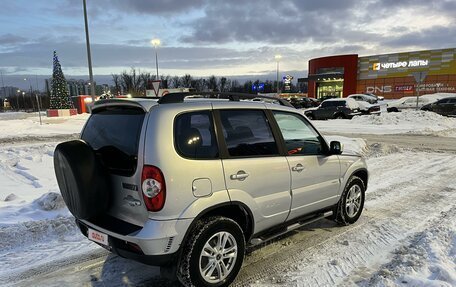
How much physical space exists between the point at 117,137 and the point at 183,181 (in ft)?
2.73

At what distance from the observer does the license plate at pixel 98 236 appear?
329 cm

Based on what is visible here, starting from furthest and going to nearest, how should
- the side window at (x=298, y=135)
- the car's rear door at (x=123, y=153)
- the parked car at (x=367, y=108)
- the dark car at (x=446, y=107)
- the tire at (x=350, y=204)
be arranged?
the parked car at (x=367, y=108), the dark car at (x=446, y=107), the tire at (x=350, y=204), the side window at (x=298, y=135), the car's rear door at (x=123, y=153)

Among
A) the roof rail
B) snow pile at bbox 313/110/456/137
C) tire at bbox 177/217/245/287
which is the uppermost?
the roof rail

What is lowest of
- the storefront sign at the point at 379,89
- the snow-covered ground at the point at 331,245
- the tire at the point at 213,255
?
the snow-covered ground at the point at 331,245

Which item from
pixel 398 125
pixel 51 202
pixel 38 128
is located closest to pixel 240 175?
pixel 51 202

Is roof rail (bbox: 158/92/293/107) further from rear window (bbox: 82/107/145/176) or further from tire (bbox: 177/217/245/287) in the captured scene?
tire (bbox: 177/217/245/287)

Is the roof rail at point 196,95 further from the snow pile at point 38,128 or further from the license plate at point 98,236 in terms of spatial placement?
the snow pile at point 38,128

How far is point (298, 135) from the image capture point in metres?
4.57

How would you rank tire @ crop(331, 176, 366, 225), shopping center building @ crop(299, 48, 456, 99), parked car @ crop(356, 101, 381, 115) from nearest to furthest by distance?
tire @ crop(331, 176, 366, 225), parked car @ crop(356, 101, 381, 115), shopping center building @ crop(299, 48, 456, 99)

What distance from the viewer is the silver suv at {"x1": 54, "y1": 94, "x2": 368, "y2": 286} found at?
3014 mm

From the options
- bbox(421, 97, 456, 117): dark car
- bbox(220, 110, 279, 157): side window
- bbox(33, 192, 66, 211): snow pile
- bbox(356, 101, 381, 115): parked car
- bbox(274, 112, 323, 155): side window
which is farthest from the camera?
bbox(356, 101, 381, 115): parked car

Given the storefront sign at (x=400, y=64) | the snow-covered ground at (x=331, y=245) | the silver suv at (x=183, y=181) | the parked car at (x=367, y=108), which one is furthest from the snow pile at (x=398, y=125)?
the storefront sign at (x=400, y=64)

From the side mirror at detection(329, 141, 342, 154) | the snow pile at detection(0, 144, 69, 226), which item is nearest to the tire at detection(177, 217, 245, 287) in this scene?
the side mirror at detection(329, 141, 342, 154)

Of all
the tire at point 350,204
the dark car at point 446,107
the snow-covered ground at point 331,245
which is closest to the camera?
the snow-covered ground at point 331,245
